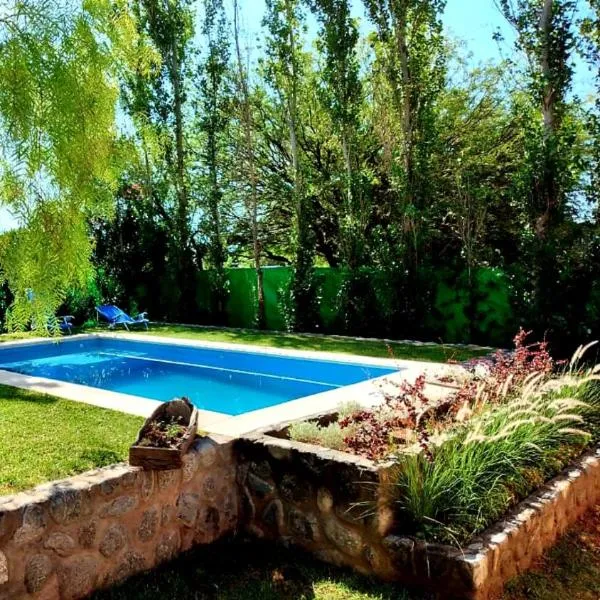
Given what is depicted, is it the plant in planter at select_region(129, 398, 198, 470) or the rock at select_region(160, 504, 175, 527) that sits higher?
the plant in planter at select_region(129, 398, 198, 470)

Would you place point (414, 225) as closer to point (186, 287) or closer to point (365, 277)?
point (365, 277)

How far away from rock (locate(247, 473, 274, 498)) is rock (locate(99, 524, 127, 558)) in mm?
1048

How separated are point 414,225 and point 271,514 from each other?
9.40m

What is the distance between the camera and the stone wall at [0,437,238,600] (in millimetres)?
3334

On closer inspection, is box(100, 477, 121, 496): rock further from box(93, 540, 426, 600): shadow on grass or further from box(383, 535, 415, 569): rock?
box(383, 535, 415, 569): rock

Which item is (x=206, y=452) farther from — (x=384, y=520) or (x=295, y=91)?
(x=295, y=91)

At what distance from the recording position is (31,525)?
336cm

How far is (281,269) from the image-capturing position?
16.0 meters

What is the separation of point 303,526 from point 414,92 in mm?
Answer: 10872

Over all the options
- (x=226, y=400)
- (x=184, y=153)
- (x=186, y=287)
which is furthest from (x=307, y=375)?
(x=184, y=153)

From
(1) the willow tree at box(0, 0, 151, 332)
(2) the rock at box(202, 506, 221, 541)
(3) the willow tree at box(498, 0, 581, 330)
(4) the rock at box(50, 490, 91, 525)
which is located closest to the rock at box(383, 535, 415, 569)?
(2) the rock at box(202, 506, 221, 541)

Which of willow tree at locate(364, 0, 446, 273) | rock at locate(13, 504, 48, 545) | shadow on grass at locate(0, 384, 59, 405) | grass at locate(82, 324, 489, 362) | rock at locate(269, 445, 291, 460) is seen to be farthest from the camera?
willow tree at locate(364, 0, 446, 273)

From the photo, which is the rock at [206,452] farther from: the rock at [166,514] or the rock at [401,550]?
the rock at [401,550]

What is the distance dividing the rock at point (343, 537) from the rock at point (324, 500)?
0.07m
